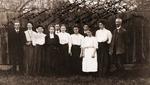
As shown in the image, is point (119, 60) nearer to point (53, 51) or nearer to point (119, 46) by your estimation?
point (119, 46)

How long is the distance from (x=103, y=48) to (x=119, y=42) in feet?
1.44

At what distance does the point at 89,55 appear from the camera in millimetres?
13562

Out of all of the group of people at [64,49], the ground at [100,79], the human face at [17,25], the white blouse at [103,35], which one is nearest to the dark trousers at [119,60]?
the group of people at [64,49]

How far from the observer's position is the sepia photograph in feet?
44.2

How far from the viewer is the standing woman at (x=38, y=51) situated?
44.7ft

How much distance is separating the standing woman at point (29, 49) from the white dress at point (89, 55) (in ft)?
4.32

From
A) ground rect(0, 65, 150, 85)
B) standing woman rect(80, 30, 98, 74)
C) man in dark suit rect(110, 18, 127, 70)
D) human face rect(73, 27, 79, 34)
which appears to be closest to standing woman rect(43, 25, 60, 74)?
ground rect(0, 65, 150, 85)

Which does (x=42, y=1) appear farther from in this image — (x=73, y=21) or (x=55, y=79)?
(x=55, y=79)

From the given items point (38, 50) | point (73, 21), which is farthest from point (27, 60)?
point (73, 21)

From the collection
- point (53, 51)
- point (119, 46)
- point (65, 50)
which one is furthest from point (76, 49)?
point (119, 46)

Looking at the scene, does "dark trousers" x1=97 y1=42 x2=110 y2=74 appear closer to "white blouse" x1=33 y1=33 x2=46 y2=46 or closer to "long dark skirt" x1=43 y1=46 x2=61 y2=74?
"long dark skirt" x1=43 y1=46 x2=61 y2=74

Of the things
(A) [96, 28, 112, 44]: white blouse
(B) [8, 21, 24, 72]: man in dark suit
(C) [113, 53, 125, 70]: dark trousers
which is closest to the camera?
(A) [96, 28, 112, 44]: white blouse

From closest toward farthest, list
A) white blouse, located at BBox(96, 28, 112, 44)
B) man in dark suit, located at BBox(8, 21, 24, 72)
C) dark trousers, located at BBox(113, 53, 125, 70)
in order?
white blouse, located at BBox(96, 28, 112, 44) → dark trousers, located at BBox(113, 53, 125, 70) → man in dark suit, located at BBox(8, 21, 24, 72)

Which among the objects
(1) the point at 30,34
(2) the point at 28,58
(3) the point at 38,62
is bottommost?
(3) the point at 38,62
